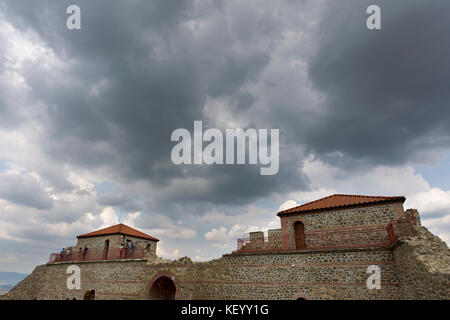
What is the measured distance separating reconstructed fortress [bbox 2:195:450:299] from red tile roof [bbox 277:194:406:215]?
0.06 meters

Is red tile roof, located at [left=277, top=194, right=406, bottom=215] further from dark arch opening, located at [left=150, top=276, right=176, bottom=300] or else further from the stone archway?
dark arch opening, located at [left=150, top=276, right=176, bottom=300]

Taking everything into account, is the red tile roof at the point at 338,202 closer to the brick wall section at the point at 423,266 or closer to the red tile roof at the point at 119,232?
the brick wall section at the point at 423,266

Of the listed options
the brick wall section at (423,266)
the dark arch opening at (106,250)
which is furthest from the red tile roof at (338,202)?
the dark arch opening at (106,250)

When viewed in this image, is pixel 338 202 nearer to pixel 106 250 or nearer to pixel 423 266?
pixel 423 266

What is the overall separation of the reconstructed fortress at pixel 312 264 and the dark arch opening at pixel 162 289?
68 mm

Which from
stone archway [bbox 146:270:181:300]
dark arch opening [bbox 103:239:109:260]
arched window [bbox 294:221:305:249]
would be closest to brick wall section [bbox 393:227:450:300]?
arched window [bbox 294:221:305:249]

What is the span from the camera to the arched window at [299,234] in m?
15.8

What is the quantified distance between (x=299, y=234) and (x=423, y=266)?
853cm

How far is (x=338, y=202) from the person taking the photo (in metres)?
15.8

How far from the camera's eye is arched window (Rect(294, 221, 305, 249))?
15.8 metres
